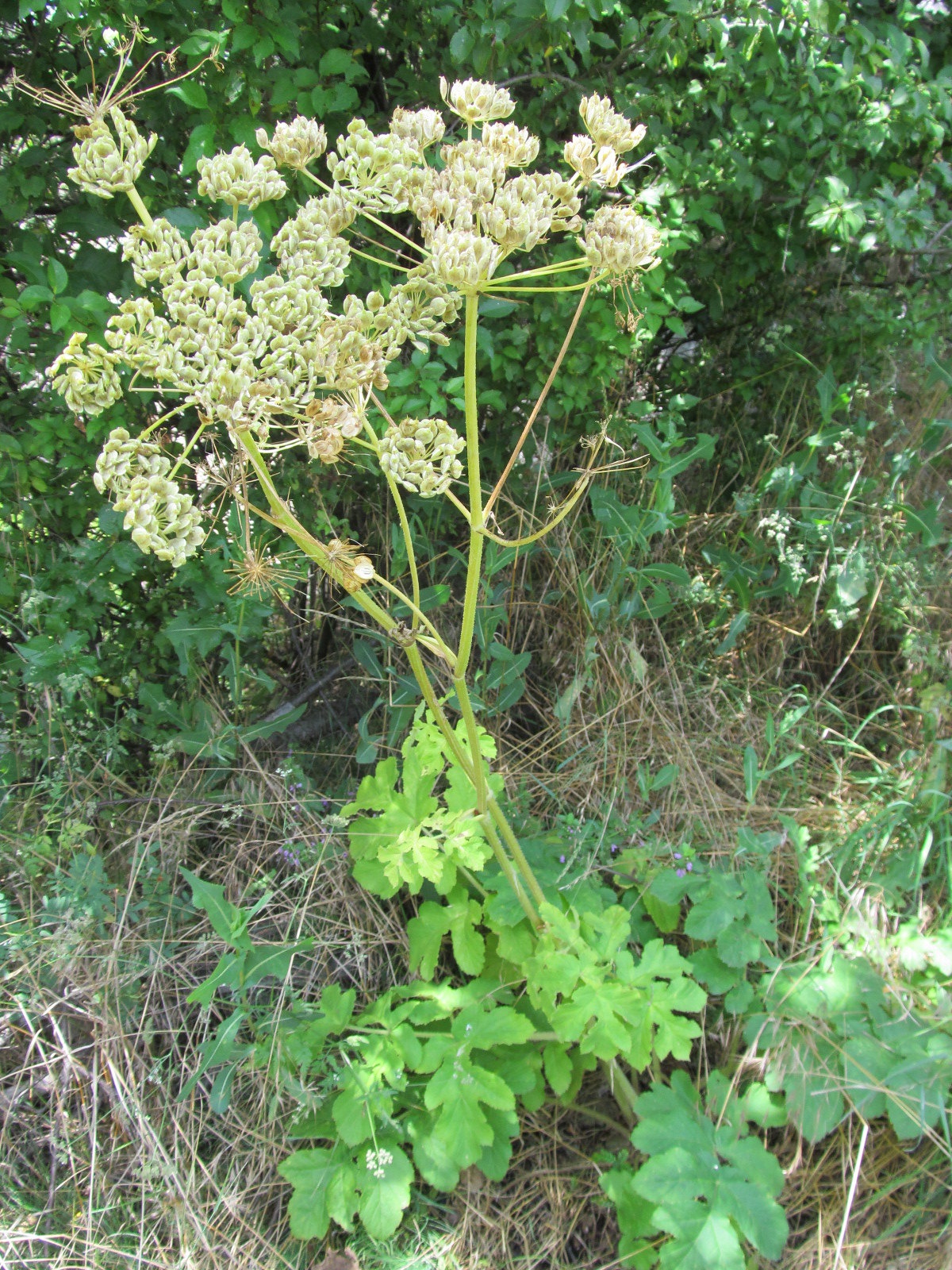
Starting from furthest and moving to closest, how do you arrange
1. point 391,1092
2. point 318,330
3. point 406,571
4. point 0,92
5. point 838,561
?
point 838,561, point 406,571, point 0,92, point 391,1092, point 318,330

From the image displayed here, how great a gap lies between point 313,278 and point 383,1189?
60.8 inches

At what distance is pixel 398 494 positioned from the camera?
4.81 ft

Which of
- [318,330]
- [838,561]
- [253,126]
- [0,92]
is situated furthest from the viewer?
[838,561]

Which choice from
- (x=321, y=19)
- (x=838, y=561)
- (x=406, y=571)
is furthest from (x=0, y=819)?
(x=838, y=561)

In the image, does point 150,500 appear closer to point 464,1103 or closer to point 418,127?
point 418,127

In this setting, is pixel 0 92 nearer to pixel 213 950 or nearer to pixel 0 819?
pixel 0 819

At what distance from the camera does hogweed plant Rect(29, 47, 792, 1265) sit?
104cm

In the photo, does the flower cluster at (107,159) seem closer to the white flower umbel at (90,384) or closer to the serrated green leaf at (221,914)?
the white flower umbel at (90,384)

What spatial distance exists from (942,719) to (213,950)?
2.00 meters

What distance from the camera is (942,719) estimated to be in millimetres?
2400

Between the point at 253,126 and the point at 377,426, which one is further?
the point at 377,426

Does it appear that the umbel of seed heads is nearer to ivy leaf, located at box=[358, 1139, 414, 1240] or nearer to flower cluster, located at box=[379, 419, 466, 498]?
flower cluster, located at box=[379, 419, 466, 498]

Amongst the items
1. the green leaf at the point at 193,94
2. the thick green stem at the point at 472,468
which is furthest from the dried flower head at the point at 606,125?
the green leaf at the point at 193,94

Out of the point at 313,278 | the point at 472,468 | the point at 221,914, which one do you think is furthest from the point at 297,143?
the point at 221,914
